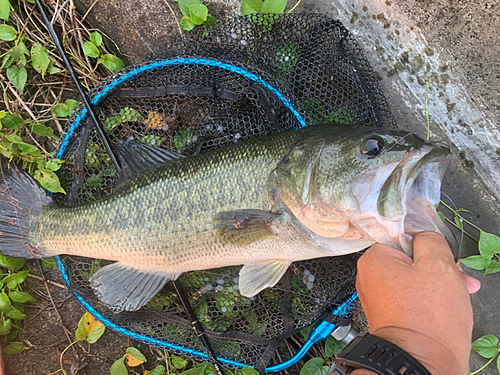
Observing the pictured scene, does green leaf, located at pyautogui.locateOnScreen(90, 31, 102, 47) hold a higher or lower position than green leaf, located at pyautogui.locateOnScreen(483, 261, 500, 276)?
lower

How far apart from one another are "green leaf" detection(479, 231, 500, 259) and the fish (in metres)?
1.04

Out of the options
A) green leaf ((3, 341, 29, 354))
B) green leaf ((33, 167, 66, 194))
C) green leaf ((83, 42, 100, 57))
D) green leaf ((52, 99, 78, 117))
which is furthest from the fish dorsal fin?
green leaf ((3, 341, 29, 354))

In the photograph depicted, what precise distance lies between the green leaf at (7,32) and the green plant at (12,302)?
1.69 meters

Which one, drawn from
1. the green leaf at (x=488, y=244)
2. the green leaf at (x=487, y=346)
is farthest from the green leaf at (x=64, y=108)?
the green leaf at (x=487, y=346)

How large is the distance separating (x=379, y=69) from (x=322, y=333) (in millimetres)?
2068

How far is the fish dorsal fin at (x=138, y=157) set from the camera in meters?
2.20

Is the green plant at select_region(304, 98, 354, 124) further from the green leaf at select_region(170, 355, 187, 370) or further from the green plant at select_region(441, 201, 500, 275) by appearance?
the green leaf at select_region(170, 355, 187, 370)

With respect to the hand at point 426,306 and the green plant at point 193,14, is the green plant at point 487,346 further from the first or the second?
the green plant at point 193,14

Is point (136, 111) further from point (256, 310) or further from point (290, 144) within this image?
point (256, 310)

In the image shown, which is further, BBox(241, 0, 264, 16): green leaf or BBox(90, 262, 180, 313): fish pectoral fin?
BBox(241, 0, 264, 16): green leaf

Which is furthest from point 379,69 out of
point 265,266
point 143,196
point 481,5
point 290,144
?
point 143,196

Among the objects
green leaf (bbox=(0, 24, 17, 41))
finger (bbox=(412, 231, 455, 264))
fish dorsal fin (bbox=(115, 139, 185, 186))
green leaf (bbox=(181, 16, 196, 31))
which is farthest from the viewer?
green leaf (bbox=(0, 24, 17, 41))

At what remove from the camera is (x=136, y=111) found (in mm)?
2389

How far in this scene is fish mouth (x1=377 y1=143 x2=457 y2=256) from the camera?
1.45 m
